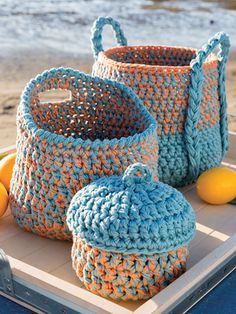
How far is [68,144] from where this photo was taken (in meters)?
0.90

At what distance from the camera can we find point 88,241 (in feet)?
2.63

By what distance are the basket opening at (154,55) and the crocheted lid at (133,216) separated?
54cm

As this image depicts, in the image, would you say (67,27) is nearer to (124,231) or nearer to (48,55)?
(48,55)

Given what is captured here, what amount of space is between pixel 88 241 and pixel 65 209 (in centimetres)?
16

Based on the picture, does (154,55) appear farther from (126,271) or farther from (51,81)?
(126,271)

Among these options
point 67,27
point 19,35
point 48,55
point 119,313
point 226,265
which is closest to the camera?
point 119,313

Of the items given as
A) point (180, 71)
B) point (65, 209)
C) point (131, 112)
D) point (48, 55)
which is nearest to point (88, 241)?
point (65, 209)

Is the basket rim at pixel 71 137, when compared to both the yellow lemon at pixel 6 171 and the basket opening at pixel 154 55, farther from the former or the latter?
the basket opening at pixel 154 55

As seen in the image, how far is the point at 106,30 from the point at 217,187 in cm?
315

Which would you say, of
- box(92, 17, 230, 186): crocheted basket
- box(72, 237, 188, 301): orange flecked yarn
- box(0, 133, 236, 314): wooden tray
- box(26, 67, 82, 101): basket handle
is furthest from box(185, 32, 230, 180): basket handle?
box(72, 237, 188, 301): orange flecked yarn

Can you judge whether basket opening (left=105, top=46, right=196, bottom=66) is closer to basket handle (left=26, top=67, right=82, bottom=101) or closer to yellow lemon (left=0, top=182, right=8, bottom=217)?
basket handle (left=26, top=67, right=82, bottom=101)

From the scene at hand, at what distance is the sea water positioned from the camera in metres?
3.91

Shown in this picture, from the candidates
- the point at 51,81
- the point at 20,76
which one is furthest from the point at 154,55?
the point at 20,76

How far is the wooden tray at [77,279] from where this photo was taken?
0.78 metres
